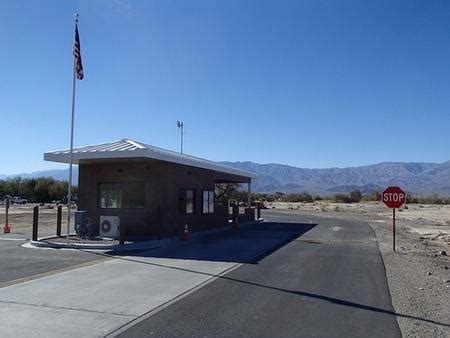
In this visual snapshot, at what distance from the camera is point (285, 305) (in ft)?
30.2

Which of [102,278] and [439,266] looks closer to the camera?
[102,278]

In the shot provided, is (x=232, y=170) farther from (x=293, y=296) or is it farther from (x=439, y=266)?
(x=293, y=296)

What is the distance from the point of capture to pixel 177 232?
23.1 metres

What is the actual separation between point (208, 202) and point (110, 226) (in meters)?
7.72

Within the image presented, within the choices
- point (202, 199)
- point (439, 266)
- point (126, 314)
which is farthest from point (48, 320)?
point (202, 199)

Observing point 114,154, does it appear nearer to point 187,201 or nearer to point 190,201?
point 187,201

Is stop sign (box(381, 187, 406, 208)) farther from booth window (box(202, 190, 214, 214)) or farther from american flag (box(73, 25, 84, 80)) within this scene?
american flag (box(73, 25, 84, 80))

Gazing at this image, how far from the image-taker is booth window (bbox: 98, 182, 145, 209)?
73.3ft

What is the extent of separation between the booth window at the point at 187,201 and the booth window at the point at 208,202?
1.62 metres

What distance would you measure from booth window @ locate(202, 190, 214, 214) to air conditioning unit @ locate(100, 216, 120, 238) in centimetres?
665

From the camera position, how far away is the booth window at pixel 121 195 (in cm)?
2233

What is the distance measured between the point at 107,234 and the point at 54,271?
8.53 meters

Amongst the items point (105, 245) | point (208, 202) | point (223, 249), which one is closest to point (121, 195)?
point (105, 245)

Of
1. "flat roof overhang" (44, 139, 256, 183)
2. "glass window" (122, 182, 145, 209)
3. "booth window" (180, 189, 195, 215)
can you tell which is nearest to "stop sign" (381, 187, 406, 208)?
"flat roof overhang" (44, 139, 256, 183)
